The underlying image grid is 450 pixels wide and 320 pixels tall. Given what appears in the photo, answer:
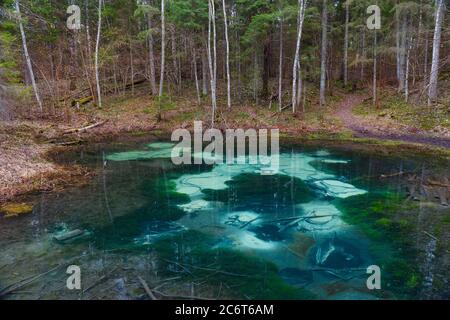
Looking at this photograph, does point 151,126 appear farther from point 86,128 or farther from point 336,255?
point 336,255

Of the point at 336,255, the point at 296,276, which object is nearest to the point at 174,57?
the point at 336,255

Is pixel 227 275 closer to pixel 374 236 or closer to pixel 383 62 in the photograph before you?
pixel 374 236

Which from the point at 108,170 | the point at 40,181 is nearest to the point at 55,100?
the point at 108,170

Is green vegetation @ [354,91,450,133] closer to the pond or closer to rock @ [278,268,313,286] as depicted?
the pond

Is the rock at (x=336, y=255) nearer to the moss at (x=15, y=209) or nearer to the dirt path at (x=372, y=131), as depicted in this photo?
the moss at (x=15, y=209)

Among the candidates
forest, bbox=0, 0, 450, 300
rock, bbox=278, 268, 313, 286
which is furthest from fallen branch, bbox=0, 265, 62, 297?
rock, bbox=278, 268, 313, 286
